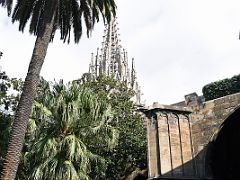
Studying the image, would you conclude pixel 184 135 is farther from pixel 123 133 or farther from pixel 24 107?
pixel 123 133

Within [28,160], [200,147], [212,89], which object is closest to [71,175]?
[28,160]

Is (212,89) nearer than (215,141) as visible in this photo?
No

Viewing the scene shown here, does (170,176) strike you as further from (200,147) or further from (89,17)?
(89,17)

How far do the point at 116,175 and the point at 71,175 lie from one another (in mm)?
12780

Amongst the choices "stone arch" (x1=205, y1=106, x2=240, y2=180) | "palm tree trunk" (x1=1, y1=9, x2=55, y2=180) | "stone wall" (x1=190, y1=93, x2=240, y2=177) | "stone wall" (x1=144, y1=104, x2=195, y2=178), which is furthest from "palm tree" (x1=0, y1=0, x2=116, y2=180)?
"stone arch" (x1=205, y1=106, x2=240, y2=180)

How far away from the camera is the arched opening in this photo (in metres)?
16.5

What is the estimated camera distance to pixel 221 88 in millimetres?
22578

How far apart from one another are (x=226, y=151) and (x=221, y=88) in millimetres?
6136

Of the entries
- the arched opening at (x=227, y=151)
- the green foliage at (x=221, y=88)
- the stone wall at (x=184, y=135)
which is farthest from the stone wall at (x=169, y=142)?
the green foliage at (x=221, y=88)

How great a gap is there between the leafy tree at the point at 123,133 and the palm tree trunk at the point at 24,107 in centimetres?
1124

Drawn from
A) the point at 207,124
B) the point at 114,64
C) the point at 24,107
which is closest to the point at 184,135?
the point at 207,124

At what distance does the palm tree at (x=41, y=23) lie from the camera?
1266cm

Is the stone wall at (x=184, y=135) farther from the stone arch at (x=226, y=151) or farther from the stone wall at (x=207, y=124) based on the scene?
the stone arch at (x=226, y=151)

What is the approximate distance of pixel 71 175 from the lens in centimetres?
1392
